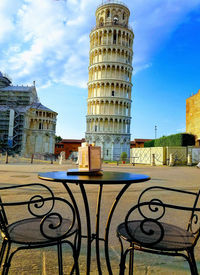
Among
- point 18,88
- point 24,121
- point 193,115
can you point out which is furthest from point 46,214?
point 18,88

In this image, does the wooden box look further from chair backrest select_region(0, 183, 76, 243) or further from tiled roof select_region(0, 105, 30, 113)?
tiled roof select_region(0, 105, 30, 113)

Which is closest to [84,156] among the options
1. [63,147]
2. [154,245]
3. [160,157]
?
[154,245]

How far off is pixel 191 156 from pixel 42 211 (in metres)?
22.4

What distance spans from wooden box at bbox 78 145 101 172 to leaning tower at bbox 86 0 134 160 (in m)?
45.1

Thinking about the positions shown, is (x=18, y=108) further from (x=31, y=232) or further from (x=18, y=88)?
(x=31, y=232)

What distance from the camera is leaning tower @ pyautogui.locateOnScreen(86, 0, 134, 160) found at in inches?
1903

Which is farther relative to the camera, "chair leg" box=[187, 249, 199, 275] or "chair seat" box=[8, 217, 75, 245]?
"chair seat" box=[8, 217, 75, 245]

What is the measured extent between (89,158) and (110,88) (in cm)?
4838

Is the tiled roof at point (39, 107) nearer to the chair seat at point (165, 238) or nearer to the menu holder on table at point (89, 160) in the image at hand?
the menu holder on table at point (89, 160)

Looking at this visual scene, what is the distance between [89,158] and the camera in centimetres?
219

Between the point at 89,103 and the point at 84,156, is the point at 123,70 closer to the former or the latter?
the point at 89,103

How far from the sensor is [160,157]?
24688mm

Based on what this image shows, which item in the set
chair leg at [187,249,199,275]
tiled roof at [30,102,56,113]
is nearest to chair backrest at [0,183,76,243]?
chair leg at [187,249,199,275]

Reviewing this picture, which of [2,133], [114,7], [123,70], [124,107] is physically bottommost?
[2,133]
